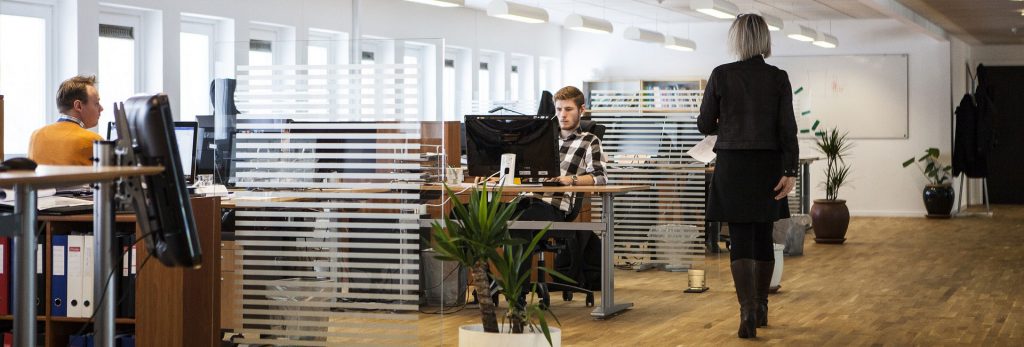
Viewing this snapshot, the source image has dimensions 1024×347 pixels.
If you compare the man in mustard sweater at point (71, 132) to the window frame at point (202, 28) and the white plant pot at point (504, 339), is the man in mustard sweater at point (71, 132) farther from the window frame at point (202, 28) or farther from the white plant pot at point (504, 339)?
the window frame at point (202, 28)

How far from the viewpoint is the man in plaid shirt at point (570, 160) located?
609 centimetres

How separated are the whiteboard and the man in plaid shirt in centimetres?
834

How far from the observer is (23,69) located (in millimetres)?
8523

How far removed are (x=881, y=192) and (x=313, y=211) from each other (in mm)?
11385

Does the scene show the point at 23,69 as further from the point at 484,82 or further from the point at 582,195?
the point at 484,82

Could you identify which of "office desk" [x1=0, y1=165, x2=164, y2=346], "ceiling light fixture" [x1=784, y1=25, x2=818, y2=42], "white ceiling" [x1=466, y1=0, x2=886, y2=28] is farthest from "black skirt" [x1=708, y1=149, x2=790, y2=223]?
"ceiling light fixture" [x1=784, y1=25, x2=818, y2=42]

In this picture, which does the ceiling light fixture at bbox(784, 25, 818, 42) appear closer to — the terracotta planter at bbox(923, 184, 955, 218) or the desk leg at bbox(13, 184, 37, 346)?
the terracotta planter at bbox(923, 184, 955, 218)

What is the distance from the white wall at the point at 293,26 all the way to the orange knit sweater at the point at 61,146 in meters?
0.75

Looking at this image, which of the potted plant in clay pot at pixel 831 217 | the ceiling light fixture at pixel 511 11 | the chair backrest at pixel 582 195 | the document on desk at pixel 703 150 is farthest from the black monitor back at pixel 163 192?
the potted plant in clay pot at pixel 831 217

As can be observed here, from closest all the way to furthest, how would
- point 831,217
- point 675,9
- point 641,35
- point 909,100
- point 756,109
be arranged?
point 756,109, point 831,217, point 641,35, point 675,9, point 909,100

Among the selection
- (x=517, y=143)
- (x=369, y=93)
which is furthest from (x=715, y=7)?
(x=369, y=93)

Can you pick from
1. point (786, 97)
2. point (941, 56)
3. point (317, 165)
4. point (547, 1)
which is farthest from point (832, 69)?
point (317, 165)

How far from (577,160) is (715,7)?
4.33m

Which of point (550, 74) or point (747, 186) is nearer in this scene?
point (747, 186)
